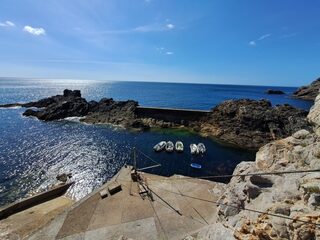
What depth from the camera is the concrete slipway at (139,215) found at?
11172 mm

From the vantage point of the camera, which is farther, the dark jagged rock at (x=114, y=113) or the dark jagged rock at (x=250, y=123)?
the dark jagged rock at (x=114, y=113)

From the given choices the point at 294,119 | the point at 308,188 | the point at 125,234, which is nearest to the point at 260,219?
the point at 308,188

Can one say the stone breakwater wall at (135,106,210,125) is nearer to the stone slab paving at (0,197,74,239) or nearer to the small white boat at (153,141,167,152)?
the small white boat at (153,141,167,152)

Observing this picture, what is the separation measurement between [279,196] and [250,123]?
128 ft

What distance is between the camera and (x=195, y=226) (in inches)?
448

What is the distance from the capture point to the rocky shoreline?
40469mm

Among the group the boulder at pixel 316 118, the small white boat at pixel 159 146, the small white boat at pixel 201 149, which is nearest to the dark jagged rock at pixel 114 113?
the small white boat at pixel 159 146

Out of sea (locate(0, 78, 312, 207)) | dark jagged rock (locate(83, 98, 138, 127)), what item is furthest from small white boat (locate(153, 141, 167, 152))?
dark jagged rock (locate(83, 98, 138, 127))

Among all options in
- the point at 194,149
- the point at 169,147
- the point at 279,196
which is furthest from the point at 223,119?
the point at 279,196

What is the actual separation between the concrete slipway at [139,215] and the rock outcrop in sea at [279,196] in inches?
119

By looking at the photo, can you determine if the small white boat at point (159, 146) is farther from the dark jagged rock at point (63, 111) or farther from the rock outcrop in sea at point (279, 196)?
the dark jagged rock at point (63, 111)

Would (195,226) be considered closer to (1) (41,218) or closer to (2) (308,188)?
(2) (308,188)

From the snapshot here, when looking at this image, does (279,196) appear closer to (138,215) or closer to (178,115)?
(138,215)

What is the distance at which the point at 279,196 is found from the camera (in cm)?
702
